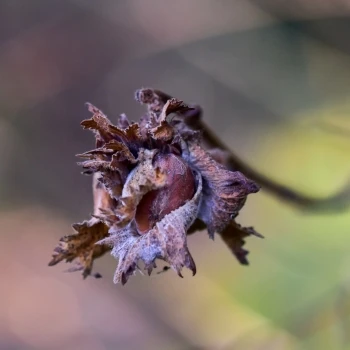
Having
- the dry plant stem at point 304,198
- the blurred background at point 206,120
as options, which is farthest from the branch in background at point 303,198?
the blurred background at point 206,120

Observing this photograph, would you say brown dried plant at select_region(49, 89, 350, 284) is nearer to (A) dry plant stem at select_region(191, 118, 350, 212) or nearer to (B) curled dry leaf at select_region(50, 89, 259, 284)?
(B) curled dry leaf at select_region(50, 89, 259, 284)

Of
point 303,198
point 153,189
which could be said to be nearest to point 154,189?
point 153,189

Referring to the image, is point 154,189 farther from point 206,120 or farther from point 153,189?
point 206,120

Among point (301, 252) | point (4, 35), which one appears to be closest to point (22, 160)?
point (4, 35)

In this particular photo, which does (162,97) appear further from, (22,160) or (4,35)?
(4,35)

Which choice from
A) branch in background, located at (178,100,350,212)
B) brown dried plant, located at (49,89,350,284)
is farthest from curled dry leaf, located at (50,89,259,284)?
branch in background, located at (178,100,350,212)

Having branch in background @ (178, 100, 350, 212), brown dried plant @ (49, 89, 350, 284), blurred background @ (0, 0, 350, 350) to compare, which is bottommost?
blurred background @ (0, 0, 350, 350)
